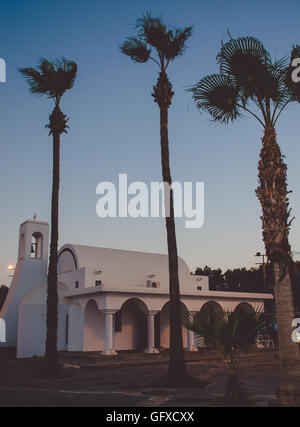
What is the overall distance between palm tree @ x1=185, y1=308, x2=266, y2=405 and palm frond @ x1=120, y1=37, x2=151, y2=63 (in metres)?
8.89

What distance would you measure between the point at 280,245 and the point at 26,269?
21683 millimetres

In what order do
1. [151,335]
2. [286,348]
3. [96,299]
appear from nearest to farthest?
1. [286,348]
2. [96,299]
3. [151,335]

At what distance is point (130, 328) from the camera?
26.4 meters

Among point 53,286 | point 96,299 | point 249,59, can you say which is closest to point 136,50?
point 249,59

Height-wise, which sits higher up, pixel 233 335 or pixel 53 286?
pixel 53 286

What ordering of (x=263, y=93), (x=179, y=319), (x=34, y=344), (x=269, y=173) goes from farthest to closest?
1. (x=34, y=344)
2. (x=179, y=319)
3. (x=263, y=93)
4. (x=269, y=173)

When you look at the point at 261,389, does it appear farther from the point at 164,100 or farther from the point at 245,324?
the point at 164,100

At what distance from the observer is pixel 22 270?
2712cm

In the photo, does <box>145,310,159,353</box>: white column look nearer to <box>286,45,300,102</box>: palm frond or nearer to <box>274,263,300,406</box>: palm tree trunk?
<box>274,263,300,406</box>: palm tree trunk

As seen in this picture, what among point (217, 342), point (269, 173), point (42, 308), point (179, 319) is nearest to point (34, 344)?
point (42, 308)

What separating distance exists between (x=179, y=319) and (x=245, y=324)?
13.6ft

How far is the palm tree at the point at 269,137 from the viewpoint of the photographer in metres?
7.94

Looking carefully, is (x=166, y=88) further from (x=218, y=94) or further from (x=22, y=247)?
(x=22, y=247)

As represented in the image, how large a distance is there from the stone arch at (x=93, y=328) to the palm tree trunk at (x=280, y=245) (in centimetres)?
1728
